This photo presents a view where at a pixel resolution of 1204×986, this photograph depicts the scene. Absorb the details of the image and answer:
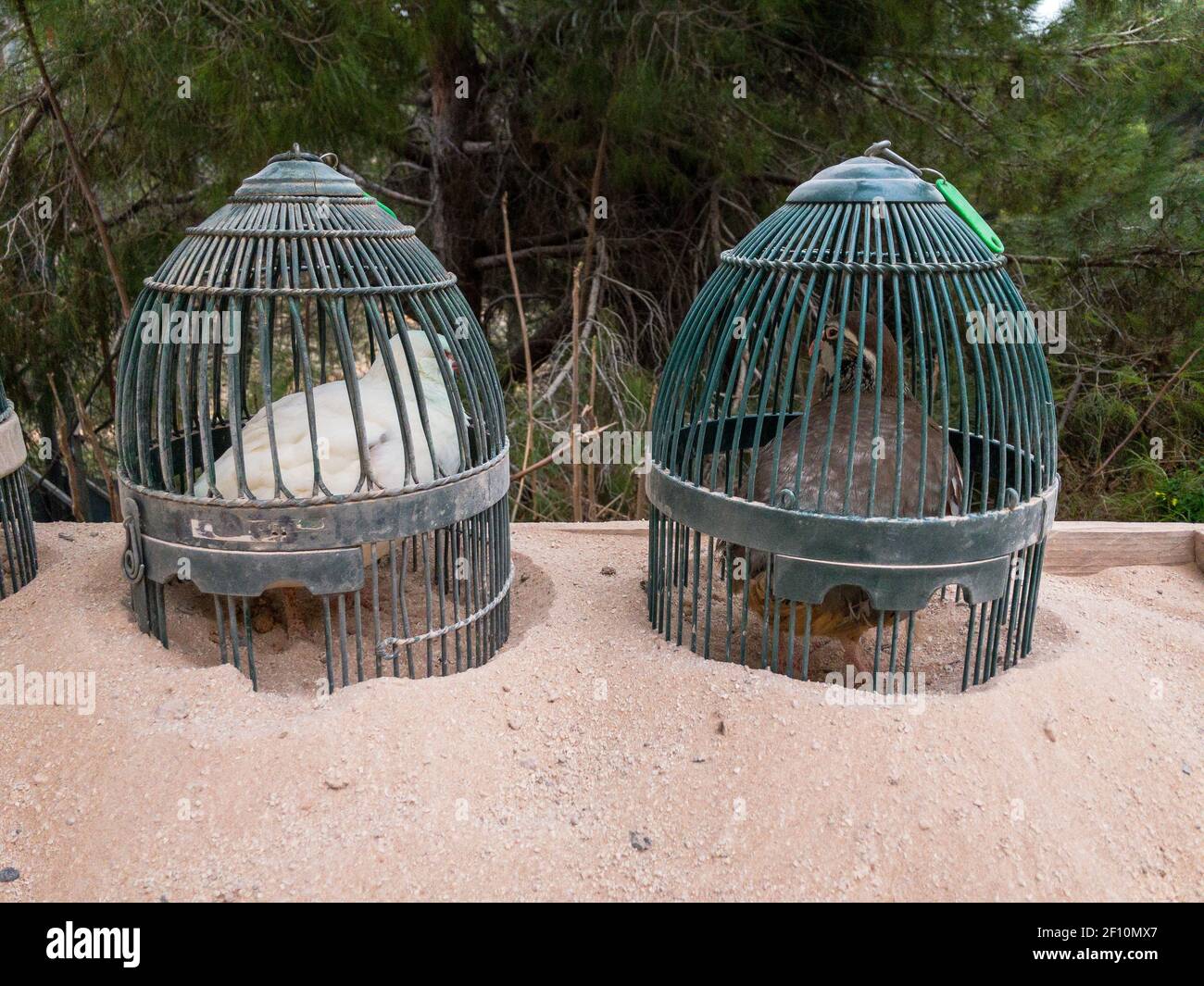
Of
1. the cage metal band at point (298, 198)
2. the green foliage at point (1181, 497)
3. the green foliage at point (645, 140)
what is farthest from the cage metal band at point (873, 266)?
the green foliage at point (1181, 497)

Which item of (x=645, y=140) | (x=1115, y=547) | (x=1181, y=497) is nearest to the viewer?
(x=1115, y=547)

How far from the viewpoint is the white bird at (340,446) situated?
3125 mm

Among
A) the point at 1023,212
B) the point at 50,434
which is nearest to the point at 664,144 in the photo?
the point at 1023,212

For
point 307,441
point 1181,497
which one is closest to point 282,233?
point 307,441

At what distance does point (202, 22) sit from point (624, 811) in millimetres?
3575

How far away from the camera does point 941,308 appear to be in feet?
10.2

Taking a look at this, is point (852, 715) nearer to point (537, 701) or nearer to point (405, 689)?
point (537, 701)

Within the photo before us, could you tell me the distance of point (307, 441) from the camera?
3.23 metres

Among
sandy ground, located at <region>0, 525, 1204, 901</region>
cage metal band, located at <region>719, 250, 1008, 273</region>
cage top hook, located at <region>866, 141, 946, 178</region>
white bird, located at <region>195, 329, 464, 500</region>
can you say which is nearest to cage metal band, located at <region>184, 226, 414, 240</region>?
white bird, located at <region>195, 329, 464, 500</region>

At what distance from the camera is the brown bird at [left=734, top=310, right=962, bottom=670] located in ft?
10.1

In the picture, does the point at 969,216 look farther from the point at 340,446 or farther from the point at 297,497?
the point at 297,497

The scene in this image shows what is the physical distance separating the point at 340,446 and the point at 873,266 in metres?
1.61

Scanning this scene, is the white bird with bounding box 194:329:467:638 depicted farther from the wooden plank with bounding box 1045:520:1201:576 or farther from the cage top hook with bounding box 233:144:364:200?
the wooden plank with bounding box 1045:520:1201:576

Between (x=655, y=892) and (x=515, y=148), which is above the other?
(x=515, y=148)
